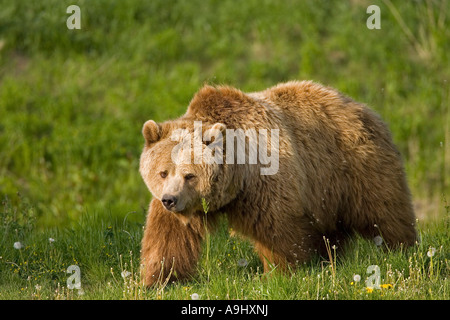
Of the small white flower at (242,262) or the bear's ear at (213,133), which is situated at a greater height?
the bear's ear at (213,133)

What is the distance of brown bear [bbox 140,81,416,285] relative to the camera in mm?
6043

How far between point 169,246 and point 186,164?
0.80m

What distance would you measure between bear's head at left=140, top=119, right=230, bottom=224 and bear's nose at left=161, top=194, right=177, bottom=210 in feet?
0.24

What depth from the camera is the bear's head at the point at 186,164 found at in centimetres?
589

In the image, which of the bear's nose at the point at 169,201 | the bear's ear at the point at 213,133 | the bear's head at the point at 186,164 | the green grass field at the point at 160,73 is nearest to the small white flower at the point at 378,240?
the bear's head at the point at 186,164

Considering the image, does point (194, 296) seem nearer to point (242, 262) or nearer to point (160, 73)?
point (242, 262)

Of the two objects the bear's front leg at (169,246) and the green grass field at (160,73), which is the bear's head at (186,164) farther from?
the green grass field at (160,73)

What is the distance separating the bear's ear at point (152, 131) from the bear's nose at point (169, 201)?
706 millimetres

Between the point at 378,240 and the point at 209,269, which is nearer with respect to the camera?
the point at 209,269

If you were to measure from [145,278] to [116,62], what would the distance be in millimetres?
7553

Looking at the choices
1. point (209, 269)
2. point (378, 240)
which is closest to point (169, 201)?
point (209, 269)

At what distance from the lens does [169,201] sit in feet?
18.6

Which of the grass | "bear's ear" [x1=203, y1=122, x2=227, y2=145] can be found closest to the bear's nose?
the grass
